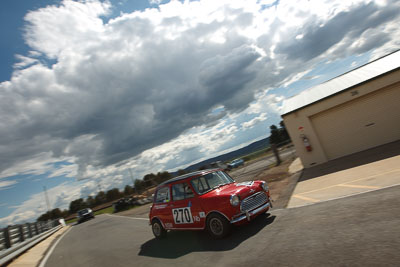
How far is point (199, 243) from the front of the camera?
6.36 meters

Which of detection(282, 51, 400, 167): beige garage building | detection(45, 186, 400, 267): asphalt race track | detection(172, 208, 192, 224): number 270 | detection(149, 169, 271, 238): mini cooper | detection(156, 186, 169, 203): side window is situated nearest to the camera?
detection(45, 186, 400, 267): asphalt race track

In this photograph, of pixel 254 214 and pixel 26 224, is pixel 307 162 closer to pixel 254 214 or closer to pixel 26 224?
pixel 254 214

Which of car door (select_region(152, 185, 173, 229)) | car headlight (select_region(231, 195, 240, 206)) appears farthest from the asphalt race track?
car headlight (select_region(231, 195, 240, 206))

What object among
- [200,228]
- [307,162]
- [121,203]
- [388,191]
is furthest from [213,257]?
[121,203]

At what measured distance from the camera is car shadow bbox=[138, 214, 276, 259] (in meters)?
5.75

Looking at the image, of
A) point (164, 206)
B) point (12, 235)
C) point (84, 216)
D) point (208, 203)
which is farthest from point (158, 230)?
point (84, 216)

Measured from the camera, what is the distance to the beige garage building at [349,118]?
42.4 ft

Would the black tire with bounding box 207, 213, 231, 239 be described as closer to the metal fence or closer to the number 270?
the number 270

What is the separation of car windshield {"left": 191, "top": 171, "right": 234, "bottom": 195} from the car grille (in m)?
1.10

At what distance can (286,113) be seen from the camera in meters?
14.3

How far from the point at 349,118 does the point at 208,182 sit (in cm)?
1039

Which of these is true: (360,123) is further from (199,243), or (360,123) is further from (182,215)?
(199,243)

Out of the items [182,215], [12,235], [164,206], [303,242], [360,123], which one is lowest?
[303,242]

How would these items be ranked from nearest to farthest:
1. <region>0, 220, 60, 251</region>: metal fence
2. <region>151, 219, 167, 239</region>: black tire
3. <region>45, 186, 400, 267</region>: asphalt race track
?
<region>45, 186, 400, 267</region>: asphalt race track, <region>151, 219, 167, 239</region>: black tire, <region>0, 220, 60, 251</region>: metal fence
